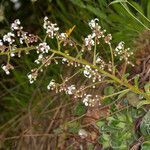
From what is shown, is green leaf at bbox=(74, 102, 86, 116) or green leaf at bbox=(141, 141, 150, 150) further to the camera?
green leaf at bbox=(74, 102, 86, 116)

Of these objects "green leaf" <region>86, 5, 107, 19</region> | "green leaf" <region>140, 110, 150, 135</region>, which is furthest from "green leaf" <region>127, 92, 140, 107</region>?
"green leaf" <region>86, 5, 107, 19</region>

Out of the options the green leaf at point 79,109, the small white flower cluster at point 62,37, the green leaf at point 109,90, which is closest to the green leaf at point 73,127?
the green leaf at point 79,109

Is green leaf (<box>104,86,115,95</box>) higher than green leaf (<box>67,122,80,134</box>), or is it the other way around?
green leaf (<box>104,86,115,95</box>)

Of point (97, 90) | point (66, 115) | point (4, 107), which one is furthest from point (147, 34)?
point (4, 107)

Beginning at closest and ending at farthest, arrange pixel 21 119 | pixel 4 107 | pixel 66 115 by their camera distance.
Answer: pixel 66 115 < pixel 21 119 < pixel 4 107

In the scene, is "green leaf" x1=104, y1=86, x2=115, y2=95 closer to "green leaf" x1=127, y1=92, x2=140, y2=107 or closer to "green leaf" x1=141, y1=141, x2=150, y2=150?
"green leaf" x1=127, y1=92, x2=140, y2=107

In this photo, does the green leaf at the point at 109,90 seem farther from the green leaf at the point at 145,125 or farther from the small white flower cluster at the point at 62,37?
the small white flower cluster at the point at 62,37

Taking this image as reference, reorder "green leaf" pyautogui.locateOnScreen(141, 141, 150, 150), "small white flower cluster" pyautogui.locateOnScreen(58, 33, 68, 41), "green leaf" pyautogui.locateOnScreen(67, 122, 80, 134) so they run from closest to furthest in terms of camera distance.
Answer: "small white flower cluster" pyautogui.locateOnScreen(58, 33, 68, 41), "green leaf" pyautogui.locateOnScreen(141, 141, 150, 150), "green leaf" pyautogui.locateOnScreen(67, 122, 80, 134)

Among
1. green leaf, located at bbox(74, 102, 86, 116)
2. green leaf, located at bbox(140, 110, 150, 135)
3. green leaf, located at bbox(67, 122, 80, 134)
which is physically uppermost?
green leaf, located at bbox(74, 102, 86, 116)

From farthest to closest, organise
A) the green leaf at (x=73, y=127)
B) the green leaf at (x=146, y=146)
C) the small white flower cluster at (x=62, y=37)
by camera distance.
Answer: the green leaf at (x=73, y=127), the green leaf at (x=146, y=146), the small white flower cluster at (x=62, y=37)

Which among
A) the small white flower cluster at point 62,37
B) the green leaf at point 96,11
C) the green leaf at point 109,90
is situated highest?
the green leaf at point 96,11

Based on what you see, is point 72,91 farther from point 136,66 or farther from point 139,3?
point 139,3
